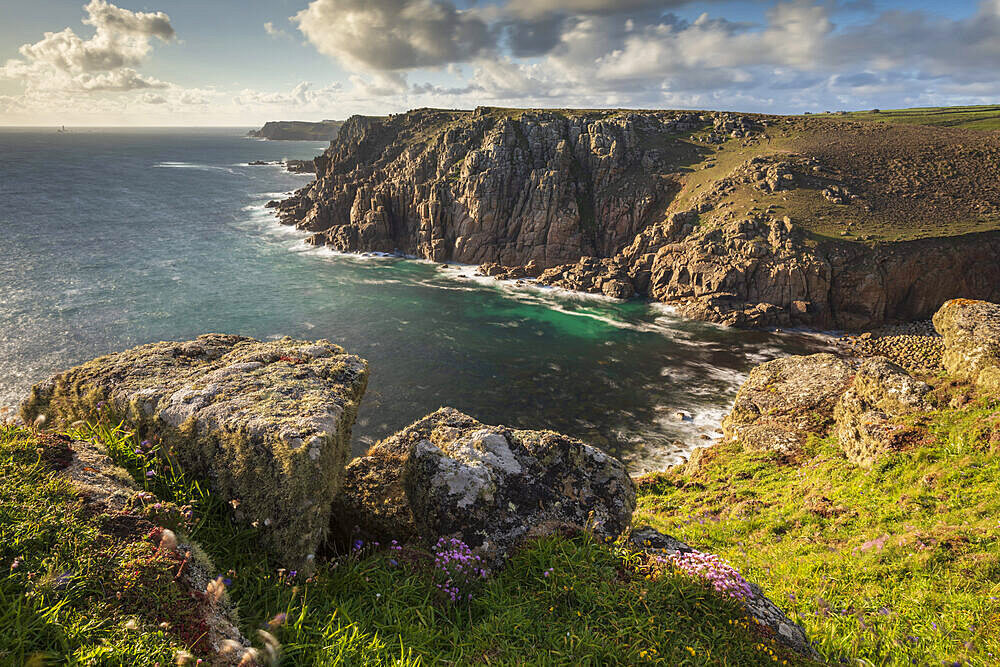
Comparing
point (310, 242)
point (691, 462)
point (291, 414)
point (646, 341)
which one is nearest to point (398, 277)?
point (310, 242)

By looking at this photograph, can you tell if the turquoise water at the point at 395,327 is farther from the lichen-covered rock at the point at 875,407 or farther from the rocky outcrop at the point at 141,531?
the rocky outcrop at the point at 141,531

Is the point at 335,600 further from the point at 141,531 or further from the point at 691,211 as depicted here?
the point at 691,211

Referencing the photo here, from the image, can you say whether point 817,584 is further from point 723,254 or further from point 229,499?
point 723,254

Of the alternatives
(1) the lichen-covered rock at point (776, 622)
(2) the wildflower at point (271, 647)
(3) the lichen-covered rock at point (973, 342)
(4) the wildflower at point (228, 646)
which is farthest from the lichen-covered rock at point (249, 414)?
(3) the lichen-covered rock at point (973, 342)

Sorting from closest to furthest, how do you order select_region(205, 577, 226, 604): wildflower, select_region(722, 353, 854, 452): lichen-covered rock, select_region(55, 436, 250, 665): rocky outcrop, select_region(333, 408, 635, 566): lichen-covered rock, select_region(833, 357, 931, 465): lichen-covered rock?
select_region(55, 436, 250, 665): rocky outcrop → select_region(205, 577, 226, 604): wildflower → select_region(333, 408, 635, 566): lichen-covered rock → select_region(833, 357, 931, 465): lichen-covered rock → select_region(722, 353, 854, 452): lichen-covered rock

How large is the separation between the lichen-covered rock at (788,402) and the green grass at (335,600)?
53.3 ft

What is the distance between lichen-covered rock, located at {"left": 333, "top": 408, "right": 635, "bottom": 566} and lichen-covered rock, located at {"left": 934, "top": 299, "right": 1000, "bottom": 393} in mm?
14397

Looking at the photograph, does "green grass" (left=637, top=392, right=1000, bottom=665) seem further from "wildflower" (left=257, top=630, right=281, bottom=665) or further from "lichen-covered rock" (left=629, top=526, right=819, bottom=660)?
"wildflower" (left=257, top=630, right=281, bottom=665)

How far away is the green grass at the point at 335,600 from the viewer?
3326mm

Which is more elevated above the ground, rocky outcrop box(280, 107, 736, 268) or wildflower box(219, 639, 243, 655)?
rocky outcrop box(280, 107, 736, 268)

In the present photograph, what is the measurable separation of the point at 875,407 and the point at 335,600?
18.7 meters

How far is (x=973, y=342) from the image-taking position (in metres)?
15.5

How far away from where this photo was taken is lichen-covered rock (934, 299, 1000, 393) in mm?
14180

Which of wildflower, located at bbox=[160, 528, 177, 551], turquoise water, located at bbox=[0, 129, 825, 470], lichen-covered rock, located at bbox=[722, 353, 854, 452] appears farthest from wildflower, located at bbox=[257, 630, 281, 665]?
turquoise water, located at bbox=[0, 129, 825, 470]
